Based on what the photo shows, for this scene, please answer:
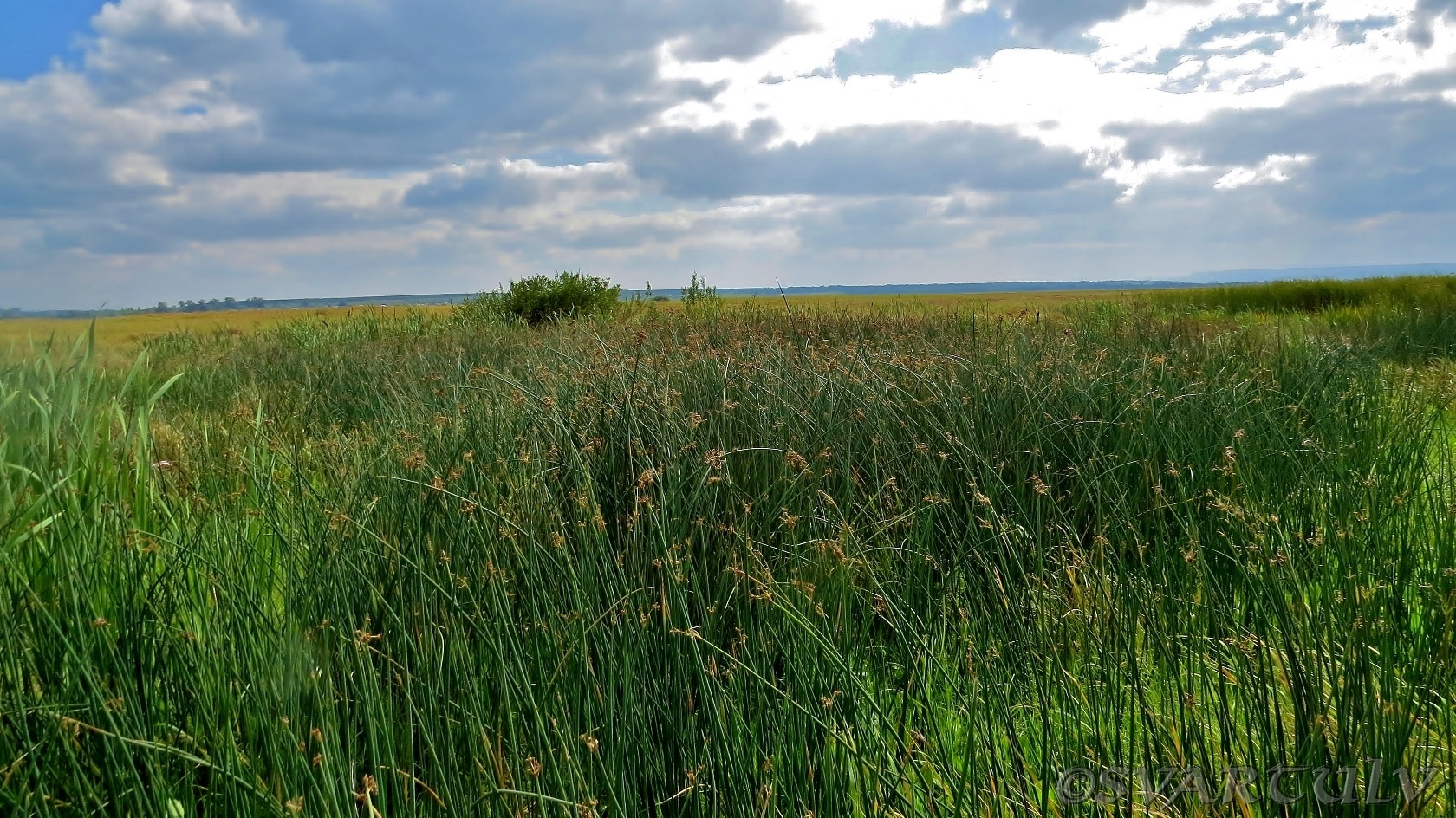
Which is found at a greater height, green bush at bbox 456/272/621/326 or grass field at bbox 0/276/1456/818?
green bush at bbox 456/272/621/326

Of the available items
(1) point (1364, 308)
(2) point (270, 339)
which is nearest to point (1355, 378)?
(1) point (1364, 308)

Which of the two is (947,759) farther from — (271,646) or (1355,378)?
(1355,378)

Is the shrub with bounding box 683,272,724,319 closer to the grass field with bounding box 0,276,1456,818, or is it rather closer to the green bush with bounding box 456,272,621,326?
the green bush with bounding box 456,272,621,326

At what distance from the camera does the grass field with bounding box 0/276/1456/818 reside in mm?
1688

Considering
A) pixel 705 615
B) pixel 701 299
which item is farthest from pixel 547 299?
pixel 705 615

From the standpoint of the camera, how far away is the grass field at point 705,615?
66.5 inches

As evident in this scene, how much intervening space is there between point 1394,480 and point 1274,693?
10.3 ft
